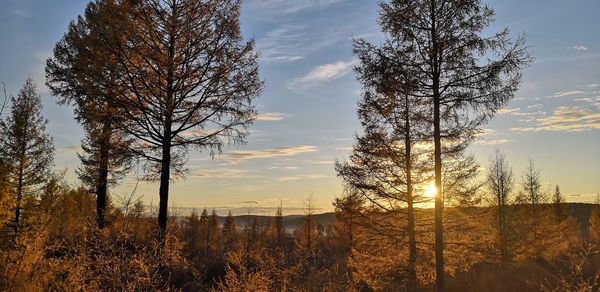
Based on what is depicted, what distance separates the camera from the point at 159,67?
37.8ft

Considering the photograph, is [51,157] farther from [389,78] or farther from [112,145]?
[389,78]

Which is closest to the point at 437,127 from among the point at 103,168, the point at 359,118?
the point at 359,118

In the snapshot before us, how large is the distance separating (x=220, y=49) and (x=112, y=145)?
361 centimetres

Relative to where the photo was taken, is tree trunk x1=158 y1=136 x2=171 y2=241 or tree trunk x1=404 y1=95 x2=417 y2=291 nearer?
tree trunk x1=158 y1=136 x2=171 y2=241

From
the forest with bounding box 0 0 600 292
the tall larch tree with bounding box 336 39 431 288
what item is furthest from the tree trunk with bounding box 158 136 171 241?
the tall larch tree with bounding box 336 39 431 288

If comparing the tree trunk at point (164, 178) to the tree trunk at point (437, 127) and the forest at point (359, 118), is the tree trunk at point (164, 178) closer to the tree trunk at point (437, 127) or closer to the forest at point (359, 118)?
the forest at point (359, 118)

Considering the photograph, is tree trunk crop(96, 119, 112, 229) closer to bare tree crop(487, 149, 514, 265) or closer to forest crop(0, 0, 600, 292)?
forest crop(0, 0, 600, 292)

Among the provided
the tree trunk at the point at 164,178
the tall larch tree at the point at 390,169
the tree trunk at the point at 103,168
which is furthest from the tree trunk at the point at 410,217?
the tree trunk at the point at 103,168

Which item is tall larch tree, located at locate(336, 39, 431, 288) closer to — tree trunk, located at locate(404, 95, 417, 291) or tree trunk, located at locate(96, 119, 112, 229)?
tree trunk, located at locate(404, 95, 417, 291)

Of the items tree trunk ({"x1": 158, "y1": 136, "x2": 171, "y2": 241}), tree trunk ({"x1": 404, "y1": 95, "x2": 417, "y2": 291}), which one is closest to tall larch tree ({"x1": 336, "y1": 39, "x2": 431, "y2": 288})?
tree trunk ({"x1": 404, "y1": 95, "x2": 417, "y2": 291})

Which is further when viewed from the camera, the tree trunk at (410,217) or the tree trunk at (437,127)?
the tree trunk at (410,217)

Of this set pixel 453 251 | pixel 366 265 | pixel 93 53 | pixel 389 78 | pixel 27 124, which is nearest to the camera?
pixel 93 53

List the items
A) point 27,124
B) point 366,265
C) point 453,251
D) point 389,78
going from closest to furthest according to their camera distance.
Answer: point 389,78 → point 453,251 → point 366,265 → point 27,124

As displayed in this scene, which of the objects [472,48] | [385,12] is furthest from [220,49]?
[472,48]
